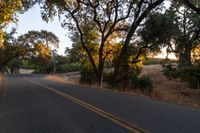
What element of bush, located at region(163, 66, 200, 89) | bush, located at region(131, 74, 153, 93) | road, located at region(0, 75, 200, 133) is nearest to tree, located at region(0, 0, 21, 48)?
road, located at region(0, 75, 200, 133)

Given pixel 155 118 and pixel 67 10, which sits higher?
pixel 67 10

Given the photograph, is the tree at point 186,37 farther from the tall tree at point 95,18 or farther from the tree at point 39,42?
the tree at point 39,42

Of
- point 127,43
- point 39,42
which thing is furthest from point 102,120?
point 39,42

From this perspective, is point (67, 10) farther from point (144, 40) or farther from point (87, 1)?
point (144, 40)

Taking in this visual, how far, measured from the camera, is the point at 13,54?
73625mm

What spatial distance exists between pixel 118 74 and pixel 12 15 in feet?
35.8

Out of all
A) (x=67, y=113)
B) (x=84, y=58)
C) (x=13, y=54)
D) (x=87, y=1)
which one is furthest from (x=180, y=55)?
(x=13, y=54)

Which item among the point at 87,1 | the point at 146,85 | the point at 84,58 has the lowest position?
the point at 146,85

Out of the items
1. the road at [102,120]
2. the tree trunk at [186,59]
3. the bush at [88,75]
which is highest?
the tree trunk at [186,59]

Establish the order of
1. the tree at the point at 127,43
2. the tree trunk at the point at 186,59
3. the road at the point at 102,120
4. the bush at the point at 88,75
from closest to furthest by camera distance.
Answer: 1. the road at the point at 102,120
2. the tree at the point at 127,43
3. the tree trunk at the point at 186,59
4. the bush at the point at 88,75

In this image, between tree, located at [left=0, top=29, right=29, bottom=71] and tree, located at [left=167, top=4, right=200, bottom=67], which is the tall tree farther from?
tree, located at [left=0, top=29, right=29, bottom=71]

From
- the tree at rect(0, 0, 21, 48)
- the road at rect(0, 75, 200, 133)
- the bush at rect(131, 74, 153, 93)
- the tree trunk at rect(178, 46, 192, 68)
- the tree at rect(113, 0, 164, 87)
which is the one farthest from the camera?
the tree trunk at rect(178, 46, 192, 68)

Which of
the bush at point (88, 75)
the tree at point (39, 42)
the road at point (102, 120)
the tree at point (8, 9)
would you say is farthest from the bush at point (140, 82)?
the tree at point (39, 42)

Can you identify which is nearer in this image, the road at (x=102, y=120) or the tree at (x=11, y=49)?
the road at (x=102, y=120)
